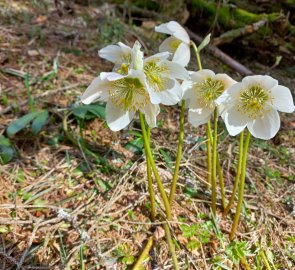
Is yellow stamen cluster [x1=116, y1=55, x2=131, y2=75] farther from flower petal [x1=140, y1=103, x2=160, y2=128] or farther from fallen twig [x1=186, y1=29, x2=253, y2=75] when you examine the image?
fallen twig [x1=186, y1=29, x2=253, y2=75]

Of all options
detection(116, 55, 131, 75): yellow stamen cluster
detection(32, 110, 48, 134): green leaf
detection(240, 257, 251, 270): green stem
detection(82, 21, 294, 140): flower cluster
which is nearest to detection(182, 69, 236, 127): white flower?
detection(82, 21, 294, 140): flower cluster

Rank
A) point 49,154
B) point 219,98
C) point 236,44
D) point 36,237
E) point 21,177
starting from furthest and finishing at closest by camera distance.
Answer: point 236,44 → point 49,154 → point 21,177 → point 36,237 → point 219,98

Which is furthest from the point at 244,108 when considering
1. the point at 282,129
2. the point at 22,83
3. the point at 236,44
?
the point at 236,44

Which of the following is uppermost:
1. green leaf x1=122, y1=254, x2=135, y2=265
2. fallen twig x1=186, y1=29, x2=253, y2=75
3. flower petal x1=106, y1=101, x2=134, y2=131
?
flower petal x1=106, y1=101, x2=134, y2=131

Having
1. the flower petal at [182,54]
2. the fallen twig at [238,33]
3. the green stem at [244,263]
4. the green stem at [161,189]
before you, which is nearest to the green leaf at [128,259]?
the green stem at [161,189]

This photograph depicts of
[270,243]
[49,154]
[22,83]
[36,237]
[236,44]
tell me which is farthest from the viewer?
[236,44]

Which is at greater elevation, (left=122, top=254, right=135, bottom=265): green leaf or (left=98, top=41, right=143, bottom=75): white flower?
(left=98, top=41, right=143, bottom=75): white flower

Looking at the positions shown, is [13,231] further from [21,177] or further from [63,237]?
[21,177]
